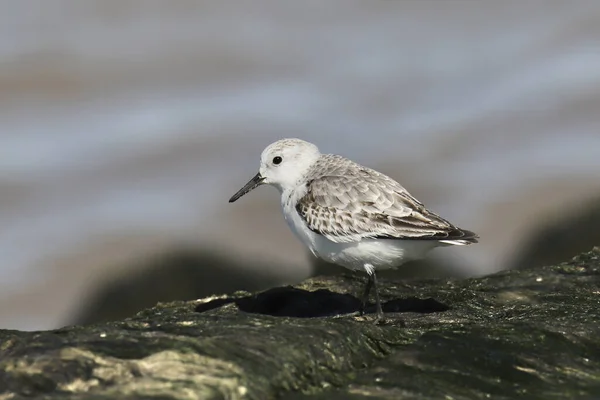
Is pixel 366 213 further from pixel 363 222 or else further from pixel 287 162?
pixel 287 162

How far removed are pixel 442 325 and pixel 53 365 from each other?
9.02 ft

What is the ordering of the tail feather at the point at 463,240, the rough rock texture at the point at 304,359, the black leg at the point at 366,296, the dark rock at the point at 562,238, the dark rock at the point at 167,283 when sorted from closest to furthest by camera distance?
the rough rock texture at the point at 304,359, the tail feather at the point at 463,240, the black leg at the point at 366,296, the dark rock at the point at 167,283, the dark rock at the point at 562,238

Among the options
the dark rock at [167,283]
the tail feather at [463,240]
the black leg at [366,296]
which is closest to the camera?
the tail feather at [463,240]

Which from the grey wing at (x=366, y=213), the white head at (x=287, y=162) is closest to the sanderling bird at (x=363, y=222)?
the grey wing at (x=366, y=213)

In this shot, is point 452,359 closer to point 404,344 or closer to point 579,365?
point 404,344

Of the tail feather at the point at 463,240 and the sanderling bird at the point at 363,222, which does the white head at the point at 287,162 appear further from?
the tail feather at the point at 463,240

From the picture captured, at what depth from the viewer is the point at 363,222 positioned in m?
7.39

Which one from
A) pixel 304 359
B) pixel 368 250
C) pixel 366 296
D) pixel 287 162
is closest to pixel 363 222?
pixel 368 250

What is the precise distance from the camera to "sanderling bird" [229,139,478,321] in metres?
7.25

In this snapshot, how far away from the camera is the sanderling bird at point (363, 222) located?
7254mm

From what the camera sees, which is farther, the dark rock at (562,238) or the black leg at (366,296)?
the dark rock at (562,238)

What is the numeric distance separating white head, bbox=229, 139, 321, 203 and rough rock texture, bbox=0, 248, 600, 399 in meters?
2.07

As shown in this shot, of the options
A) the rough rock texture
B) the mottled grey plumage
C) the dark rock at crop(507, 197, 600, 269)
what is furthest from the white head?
the dark rock at crop(507, 197, 600, 269)

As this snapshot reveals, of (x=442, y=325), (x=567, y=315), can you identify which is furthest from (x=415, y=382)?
(x=567, y=315)
